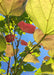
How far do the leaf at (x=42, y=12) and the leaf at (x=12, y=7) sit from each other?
0.05 ft

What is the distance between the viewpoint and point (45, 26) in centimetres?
13

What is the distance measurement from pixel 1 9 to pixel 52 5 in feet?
0.22

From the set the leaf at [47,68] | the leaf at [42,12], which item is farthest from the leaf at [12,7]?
the leaf at [47,68]

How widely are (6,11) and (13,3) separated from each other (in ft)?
0.05

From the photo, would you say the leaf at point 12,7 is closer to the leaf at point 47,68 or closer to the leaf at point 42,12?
the leaf at point 42,12

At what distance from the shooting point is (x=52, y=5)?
0.11 metres

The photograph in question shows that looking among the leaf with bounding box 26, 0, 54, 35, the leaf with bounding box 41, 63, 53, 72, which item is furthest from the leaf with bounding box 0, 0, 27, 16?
the leaf with bounding box 41, 63, 53, 72

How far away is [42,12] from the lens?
0.39 ft

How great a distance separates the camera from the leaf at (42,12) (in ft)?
0.36

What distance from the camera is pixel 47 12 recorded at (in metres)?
0.12

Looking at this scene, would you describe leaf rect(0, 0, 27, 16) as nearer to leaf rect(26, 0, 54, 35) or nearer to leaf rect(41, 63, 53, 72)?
leaf rect(26, 0, 54, 35)

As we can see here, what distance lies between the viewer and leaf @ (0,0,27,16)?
13 cm

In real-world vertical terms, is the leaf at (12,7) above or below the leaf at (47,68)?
above

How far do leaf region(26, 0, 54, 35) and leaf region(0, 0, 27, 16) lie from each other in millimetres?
15
